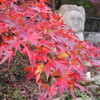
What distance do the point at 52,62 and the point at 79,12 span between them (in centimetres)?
421

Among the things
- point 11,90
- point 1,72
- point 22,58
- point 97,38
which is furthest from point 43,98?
point 97,38

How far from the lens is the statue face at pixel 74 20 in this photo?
4.77 m

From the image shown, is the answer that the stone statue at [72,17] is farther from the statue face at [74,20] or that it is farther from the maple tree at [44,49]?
the maple tree at [44,49]

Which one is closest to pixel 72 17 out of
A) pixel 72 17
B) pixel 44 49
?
pixel 72 17

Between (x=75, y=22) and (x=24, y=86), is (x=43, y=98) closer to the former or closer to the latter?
(x=24, y=86)

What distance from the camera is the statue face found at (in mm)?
4773

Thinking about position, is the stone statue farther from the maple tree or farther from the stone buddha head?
the maple tree

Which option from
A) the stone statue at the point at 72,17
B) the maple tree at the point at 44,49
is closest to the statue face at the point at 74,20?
the stone statue at the point at 72,17

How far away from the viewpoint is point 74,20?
4832 mm

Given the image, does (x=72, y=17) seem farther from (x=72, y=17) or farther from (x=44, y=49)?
(x=44, y=49)

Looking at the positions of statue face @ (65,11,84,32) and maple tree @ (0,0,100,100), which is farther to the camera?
statue face @ (65,11,84,32)

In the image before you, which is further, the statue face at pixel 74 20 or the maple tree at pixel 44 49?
the statue face at pixel 74 20

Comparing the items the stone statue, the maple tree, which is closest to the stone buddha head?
the stone statue

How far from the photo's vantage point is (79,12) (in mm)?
5016
